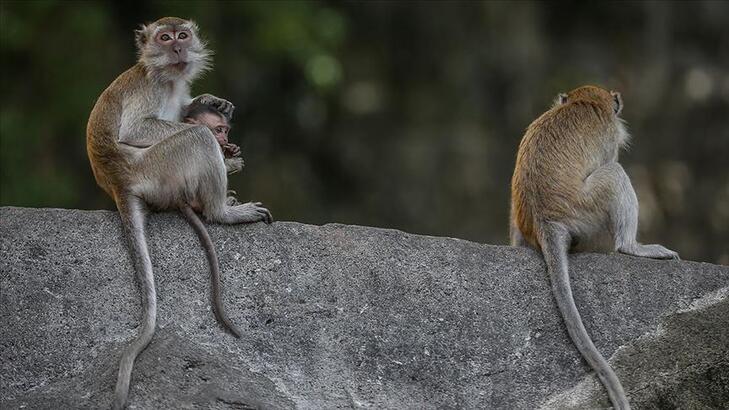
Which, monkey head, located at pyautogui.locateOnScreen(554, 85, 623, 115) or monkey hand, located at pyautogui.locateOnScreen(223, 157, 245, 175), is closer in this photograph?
monkey hand, located at pyautogui.locateOnScreen(223, 157, 245, 175)

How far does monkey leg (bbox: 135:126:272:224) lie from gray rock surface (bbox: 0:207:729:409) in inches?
6.5

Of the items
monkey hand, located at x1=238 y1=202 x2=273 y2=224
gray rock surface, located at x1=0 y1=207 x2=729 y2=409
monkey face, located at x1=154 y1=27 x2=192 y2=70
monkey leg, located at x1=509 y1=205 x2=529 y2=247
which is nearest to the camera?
gray rock surface, located at x1=0 y1=207 x2=729 y2=409

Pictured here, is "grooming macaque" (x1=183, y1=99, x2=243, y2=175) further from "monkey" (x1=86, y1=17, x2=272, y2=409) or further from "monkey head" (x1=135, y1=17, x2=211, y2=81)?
"monkey" (x1=86, y1=17, x2=272, y2=409)

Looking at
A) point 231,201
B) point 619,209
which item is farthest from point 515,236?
point 231,201

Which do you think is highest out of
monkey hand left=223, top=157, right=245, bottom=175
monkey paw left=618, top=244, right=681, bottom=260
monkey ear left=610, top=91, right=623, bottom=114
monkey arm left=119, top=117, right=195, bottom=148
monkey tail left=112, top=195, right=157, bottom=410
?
monkey ear left=610, top=91, right=623, bottom=114

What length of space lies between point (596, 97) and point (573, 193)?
97 cm

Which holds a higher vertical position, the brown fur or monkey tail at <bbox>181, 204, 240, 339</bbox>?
the brown fur

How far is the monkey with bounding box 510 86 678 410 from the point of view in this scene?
8562mm

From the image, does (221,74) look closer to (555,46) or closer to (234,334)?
(555,46)

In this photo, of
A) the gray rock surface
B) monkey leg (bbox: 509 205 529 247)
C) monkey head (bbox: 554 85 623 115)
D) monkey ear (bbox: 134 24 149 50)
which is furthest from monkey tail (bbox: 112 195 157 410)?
monkey head (bbox: 554 85 623 115)

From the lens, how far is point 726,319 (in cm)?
809

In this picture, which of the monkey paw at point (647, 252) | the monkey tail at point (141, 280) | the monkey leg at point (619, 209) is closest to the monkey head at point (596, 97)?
the monkey leg at point (619, 209)

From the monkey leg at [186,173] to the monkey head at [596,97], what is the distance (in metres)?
2.66

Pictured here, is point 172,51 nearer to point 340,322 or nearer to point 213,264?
point 213,264
